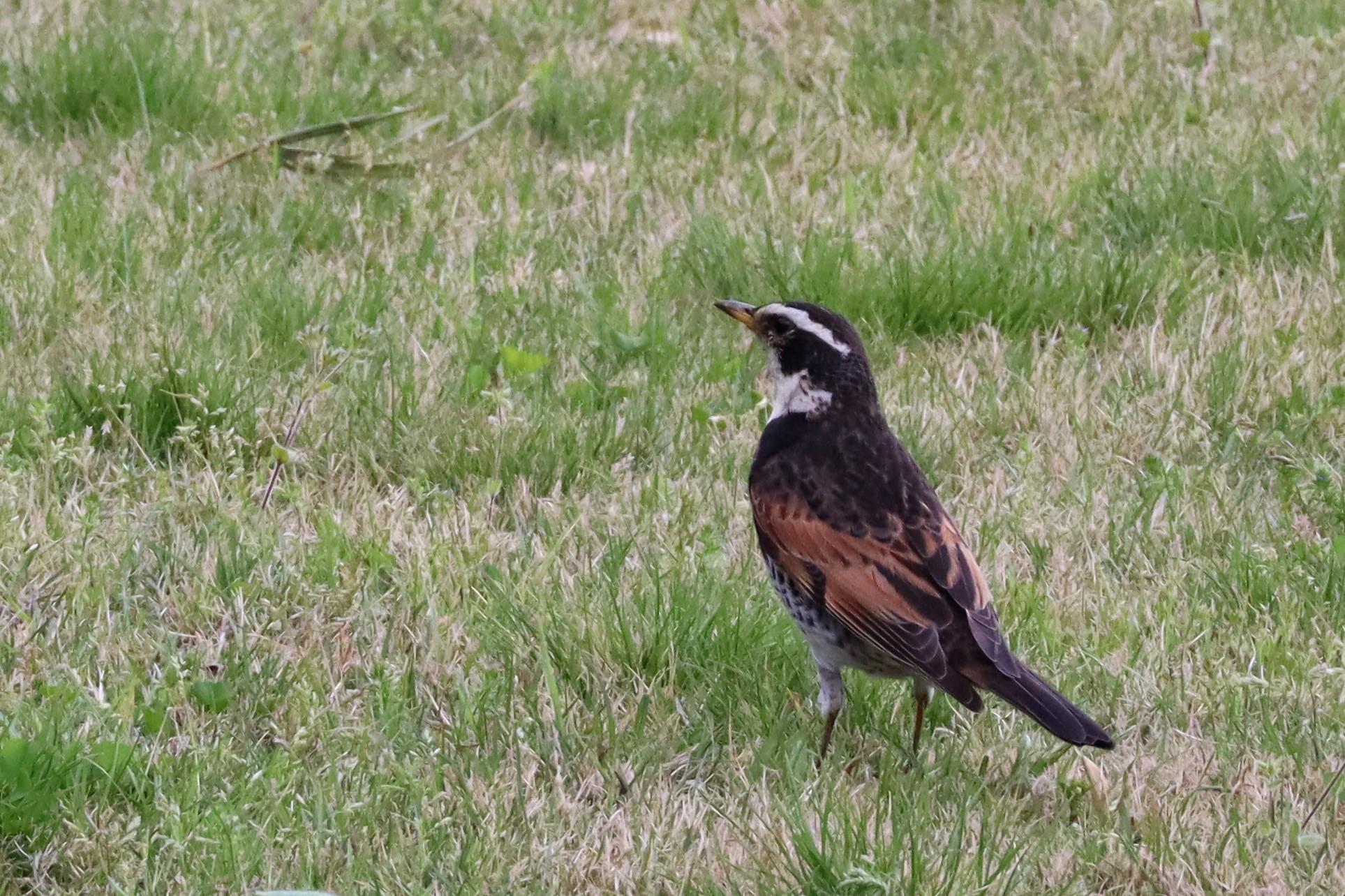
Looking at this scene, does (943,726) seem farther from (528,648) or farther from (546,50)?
(546,50)

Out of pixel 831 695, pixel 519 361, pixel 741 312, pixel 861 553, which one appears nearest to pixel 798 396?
pixel 741 312

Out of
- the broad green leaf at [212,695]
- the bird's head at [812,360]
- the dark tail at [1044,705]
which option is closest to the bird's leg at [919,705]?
the dark tail at [1044,705]

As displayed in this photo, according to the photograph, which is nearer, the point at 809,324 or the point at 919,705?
the point at 919,705

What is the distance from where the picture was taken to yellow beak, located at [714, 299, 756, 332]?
543 centimetres

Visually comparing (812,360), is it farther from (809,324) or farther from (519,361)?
(519,361)

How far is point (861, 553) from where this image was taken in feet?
15.5

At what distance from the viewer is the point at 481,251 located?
24.4 feet

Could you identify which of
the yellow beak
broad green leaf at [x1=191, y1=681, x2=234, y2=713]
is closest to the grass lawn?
broad green leaf at [x1=191, y1=681, x2=234, y2=713]

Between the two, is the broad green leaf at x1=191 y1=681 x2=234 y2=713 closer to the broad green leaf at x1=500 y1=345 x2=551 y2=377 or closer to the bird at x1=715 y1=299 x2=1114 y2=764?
the bird at x1=715 y1=299 x2=1114 y2=764

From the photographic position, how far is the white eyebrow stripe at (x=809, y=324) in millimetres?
5188

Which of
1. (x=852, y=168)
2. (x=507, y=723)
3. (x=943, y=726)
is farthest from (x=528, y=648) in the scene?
(x=852, y=168)

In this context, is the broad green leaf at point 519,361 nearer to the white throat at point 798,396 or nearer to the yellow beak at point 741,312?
the yellow beak at point 741,312

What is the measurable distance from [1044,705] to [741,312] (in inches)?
70.0

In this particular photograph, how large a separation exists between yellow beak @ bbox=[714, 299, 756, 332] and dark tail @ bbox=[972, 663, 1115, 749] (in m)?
1.48
